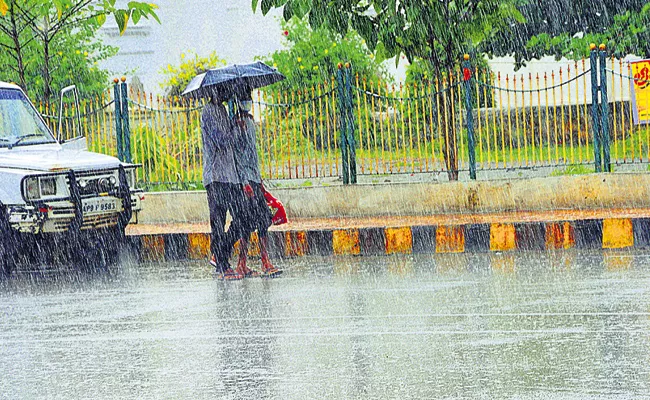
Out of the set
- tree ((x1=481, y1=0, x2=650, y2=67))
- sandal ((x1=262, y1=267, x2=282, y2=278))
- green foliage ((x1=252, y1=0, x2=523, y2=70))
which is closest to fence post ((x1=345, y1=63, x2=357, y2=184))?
green foliage ((x1=252, y1=0, x2=523, y2=70))

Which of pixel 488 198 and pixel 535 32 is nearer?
pixel 488 198

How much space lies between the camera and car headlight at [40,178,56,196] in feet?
39.0

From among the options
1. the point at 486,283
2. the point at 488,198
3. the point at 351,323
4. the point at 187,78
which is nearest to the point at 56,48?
the point at 187,78

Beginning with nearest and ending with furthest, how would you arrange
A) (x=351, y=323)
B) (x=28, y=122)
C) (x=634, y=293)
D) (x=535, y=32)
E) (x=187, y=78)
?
1. (x=351, y=323)
2. (x=634, y=293)
3. (x=28, y=122)
4. (x=187, y=78)
5. (x=535, y=32)

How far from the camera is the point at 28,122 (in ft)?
42.7

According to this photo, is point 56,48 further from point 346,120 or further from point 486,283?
point 486,283

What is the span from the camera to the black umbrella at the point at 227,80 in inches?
434

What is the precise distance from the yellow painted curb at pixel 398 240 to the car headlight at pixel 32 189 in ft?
12.6

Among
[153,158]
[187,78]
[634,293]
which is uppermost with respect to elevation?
[187,78]

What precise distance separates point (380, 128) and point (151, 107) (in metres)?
2.90

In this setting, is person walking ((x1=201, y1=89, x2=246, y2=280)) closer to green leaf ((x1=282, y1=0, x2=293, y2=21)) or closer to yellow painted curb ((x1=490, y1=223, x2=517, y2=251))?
yellow painted curb ((x1=490, y1=223, x2=517, y2=251))

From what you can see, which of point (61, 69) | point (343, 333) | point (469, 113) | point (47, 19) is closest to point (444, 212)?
point (469, 113)

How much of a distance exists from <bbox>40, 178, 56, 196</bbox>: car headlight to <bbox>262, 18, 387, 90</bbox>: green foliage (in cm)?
684

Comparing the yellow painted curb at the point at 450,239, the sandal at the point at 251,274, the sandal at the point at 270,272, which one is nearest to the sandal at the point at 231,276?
the sandal at the point at 251,274
